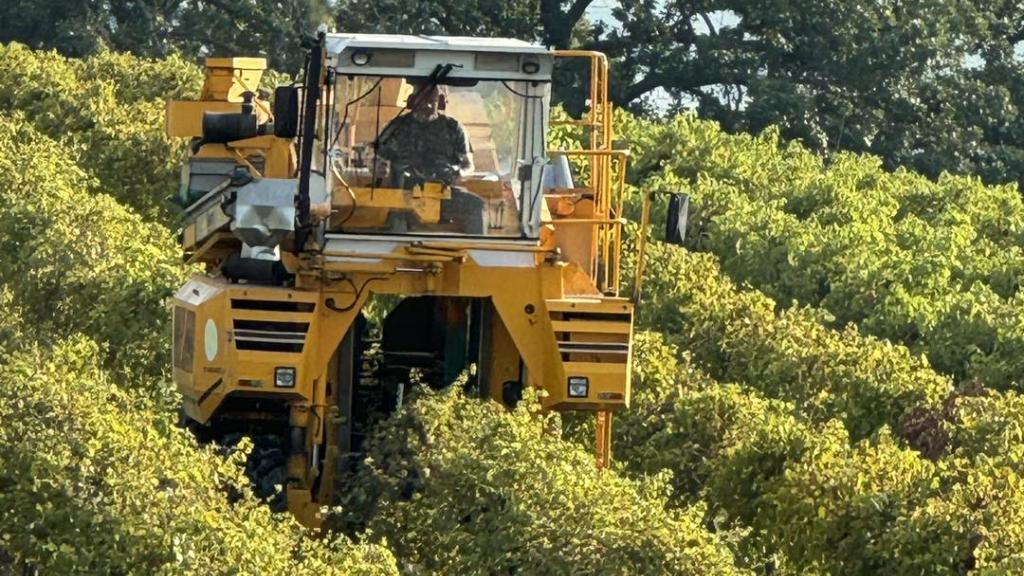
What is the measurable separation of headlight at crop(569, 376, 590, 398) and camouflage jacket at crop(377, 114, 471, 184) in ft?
3.66

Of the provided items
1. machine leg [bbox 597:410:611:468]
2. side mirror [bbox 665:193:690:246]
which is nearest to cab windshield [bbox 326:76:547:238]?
side mirror [bbox 665:193:690:246]

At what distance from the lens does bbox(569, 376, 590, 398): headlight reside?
12.6 meters

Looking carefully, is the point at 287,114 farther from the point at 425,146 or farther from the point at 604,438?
the point at 604,438

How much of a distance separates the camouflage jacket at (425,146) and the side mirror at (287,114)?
442mm

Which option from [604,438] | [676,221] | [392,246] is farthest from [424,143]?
[604,438]

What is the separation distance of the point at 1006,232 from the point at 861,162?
13.3 ft

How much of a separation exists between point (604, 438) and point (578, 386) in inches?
20.0

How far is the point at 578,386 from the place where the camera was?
41.3 ft

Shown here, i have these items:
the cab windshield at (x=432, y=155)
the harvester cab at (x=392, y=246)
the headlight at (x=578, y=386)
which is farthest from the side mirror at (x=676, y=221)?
the headlight at (x=578, y=386)

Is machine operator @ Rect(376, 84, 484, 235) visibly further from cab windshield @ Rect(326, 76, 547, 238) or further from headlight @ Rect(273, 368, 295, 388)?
headlight @ Rect(273, 368, 295, 388)

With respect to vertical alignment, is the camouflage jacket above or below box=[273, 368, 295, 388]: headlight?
above

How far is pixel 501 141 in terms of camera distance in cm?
1273

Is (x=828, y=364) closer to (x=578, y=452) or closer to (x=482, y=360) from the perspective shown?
(x=482, y=360)

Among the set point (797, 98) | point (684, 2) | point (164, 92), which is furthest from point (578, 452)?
point (684, 2)
